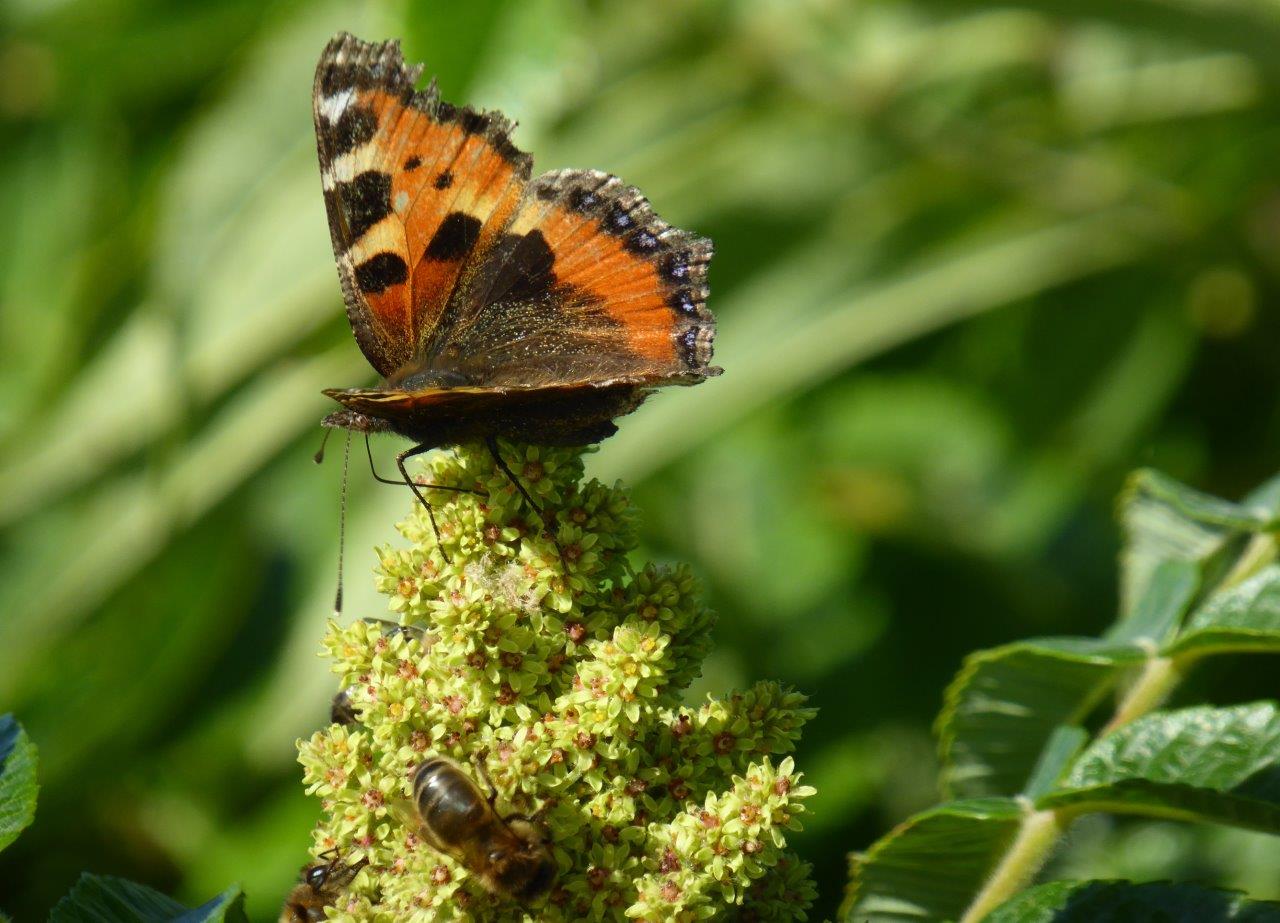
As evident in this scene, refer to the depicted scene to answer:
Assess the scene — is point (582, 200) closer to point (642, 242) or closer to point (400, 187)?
point (642, 242)

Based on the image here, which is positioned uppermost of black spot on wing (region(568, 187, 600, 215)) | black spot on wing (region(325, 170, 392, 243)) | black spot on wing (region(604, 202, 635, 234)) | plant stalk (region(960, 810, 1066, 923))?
black spot on wing (region(325, 170, 392, 243))

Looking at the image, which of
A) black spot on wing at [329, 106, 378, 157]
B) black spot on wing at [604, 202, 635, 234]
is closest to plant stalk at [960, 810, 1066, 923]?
black spot on wing at [604, 202, 635, 234]

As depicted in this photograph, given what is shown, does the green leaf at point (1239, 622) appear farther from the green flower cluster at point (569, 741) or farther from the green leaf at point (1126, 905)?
the green flower cluster at point (569, 741)

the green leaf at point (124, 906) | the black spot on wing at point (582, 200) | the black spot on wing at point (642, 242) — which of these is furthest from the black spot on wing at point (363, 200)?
the green leaf at point (124, 906)

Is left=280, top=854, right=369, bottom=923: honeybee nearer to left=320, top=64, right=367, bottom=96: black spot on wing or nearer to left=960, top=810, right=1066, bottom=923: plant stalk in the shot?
left=960, top=810, right=1066, bottom=923: plant stalk

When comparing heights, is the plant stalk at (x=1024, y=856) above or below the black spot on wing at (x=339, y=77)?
below

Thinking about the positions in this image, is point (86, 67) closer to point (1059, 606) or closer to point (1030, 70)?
point (1030, 70)
